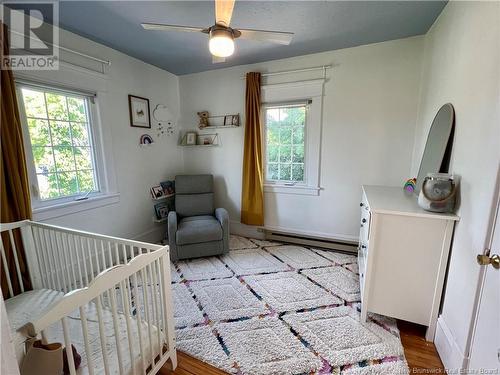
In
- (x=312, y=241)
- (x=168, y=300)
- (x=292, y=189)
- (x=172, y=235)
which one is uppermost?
(x=292, y=189)

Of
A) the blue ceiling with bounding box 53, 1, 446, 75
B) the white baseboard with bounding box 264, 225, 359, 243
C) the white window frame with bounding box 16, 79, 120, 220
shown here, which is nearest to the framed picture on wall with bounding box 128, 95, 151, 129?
the white window frame with bounding box 16, 79, 120, 220

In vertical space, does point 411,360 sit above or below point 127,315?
below

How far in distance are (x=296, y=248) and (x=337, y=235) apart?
1.78ft

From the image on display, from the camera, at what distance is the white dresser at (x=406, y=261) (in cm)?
154

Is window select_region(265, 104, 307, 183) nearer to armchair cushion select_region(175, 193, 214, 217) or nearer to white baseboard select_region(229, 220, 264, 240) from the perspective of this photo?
white baseboard select_region(229, 220, 264, 240)

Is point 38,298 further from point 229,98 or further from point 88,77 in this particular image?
point 229,98

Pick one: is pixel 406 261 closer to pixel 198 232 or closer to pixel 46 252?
pixel 198 232

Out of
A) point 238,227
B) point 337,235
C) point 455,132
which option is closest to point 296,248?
point 337,235

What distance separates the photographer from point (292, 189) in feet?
10.3

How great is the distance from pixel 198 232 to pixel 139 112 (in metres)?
1.67

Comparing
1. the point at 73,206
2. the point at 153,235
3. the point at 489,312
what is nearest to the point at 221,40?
the point at 489,312

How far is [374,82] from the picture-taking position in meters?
2.58

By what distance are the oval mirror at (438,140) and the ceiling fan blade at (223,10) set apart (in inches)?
62.9

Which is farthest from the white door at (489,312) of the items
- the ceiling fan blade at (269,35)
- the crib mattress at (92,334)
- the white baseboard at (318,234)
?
the white baseboard at (318,234)
